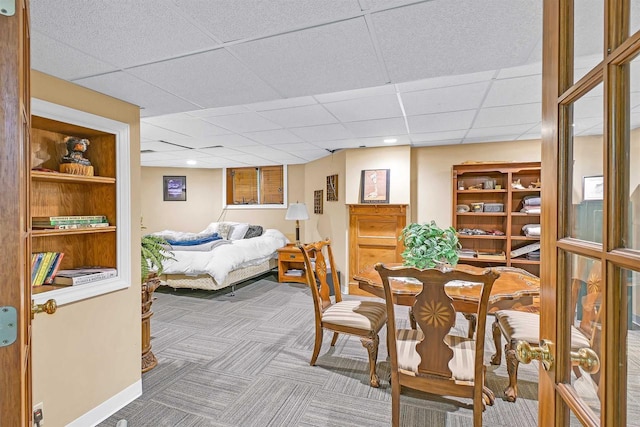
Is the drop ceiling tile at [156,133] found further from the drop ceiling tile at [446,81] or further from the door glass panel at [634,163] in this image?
the door glass panel at [634,163]

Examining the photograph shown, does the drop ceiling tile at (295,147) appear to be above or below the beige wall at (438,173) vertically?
above

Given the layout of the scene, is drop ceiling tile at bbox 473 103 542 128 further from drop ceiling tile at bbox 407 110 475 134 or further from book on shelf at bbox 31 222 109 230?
book on shelf at bbox 31 222 109 230

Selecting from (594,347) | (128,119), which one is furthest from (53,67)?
(594,347)

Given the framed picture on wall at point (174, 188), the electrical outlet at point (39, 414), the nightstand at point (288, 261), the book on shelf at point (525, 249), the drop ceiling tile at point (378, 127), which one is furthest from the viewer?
the framed picture on wall at point (174, 188)

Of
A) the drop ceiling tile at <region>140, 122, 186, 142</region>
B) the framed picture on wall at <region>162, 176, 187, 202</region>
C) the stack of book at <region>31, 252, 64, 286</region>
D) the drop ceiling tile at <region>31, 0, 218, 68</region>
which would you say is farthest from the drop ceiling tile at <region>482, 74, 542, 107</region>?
the framed picture on wall at <region>162, 176, 187, 202</region>

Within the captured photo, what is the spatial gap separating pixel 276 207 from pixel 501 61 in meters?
5.39

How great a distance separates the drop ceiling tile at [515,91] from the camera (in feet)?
7.16

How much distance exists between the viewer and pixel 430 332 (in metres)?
1.77

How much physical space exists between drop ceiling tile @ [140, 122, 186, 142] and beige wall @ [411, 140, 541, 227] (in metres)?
3.24

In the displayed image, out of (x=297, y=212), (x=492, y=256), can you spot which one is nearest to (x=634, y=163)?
(x=492, y=256)

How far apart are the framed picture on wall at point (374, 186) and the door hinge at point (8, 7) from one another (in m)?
4.20

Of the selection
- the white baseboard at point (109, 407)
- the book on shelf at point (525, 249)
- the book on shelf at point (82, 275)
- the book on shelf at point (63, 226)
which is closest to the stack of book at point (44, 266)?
the book on shelf at point (82, 275)

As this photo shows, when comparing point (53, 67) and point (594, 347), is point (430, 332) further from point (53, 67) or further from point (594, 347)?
point (53, 67)

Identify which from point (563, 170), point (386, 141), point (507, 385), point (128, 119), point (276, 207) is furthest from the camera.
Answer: point (276, 207)
